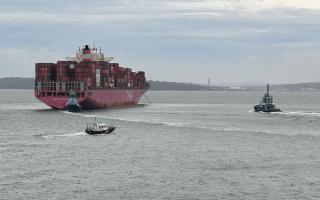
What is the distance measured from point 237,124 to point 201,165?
5149 cm

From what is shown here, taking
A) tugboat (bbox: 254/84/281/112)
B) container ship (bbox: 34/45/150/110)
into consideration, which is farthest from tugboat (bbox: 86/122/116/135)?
tugboat (bbox: 254/84/281/112)

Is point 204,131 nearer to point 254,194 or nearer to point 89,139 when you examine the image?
point 89,139

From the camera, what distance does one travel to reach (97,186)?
52438 millimetres

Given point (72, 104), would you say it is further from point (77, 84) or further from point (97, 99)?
point (97, 99)

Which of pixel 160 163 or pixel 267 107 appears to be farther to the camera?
pixel 267 107

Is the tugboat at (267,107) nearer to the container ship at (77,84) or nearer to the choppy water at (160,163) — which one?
the container ship at (77,84)

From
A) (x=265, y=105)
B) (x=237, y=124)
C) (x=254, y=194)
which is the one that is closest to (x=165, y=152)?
(x=254, y=194)

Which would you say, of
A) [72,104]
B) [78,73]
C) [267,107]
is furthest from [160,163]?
[267,107]

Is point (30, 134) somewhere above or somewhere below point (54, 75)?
below

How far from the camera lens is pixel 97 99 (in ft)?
495

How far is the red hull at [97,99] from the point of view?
144 m

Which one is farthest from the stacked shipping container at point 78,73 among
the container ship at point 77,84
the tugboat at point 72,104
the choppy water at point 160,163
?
the choppy water at point 160,163

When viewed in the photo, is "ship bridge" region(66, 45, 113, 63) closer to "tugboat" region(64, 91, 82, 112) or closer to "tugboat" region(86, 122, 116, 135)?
"tugboat" region(64, 91, 82, 112)

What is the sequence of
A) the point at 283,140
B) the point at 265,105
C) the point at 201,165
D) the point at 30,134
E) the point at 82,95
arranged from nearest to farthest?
the point at 201,165, the point at 283,140, the point at 30,134, the point at 82,95, the point at 265,105
